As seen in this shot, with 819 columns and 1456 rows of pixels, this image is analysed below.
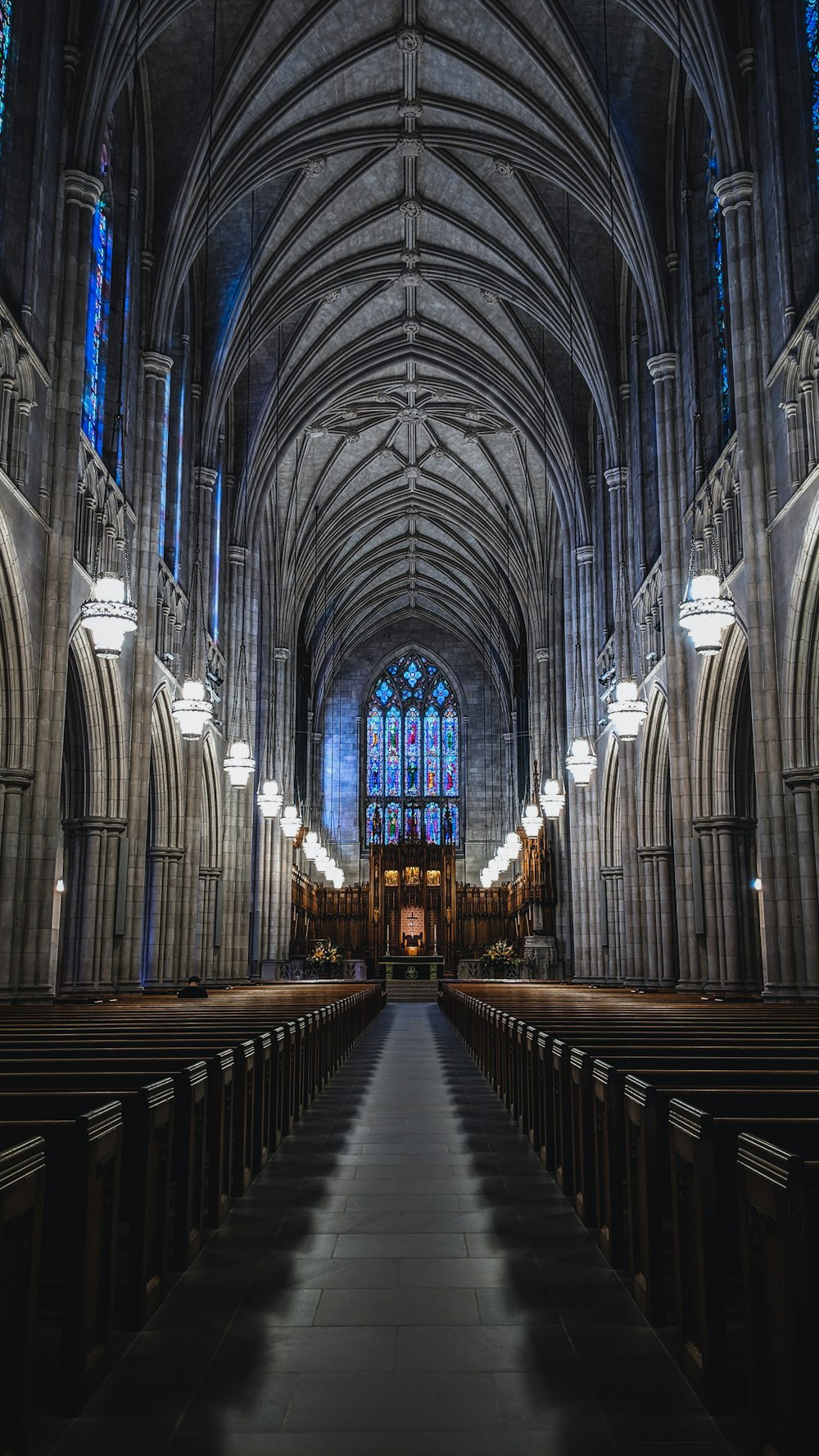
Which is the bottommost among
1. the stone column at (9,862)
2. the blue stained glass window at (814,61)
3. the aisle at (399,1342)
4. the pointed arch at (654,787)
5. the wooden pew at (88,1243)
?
the aisle at (399,1342)

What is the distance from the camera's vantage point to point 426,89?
22.9m

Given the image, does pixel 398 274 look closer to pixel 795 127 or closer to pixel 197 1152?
pixel 795 127

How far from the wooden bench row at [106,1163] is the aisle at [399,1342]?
0.17 m

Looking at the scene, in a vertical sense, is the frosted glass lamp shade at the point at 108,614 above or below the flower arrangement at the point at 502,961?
above

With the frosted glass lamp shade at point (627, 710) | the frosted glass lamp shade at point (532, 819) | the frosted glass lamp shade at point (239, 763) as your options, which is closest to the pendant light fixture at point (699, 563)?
the frosted glass lamp shade at point (627, 710)

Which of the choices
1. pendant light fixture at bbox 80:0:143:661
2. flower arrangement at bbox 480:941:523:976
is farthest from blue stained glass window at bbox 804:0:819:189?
flower arrangement at bbox 480:941:523:976

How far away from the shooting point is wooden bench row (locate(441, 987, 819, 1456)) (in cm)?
292

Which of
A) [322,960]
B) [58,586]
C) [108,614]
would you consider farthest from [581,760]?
[322,960]

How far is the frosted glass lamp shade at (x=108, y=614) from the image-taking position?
40.8 feet

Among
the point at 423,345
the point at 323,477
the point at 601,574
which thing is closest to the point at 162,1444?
the point at 601,574

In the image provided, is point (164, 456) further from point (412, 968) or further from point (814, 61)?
point (412, 968)

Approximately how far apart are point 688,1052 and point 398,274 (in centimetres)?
2674

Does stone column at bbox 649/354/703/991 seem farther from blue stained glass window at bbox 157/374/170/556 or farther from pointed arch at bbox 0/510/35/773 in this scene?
pointed arch at bbox 0/510/35/773

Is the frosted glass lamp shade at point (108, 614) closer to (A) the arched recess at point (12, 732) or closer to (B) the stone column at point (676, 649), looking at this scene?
(A) the arched recess at point (12, 732)
